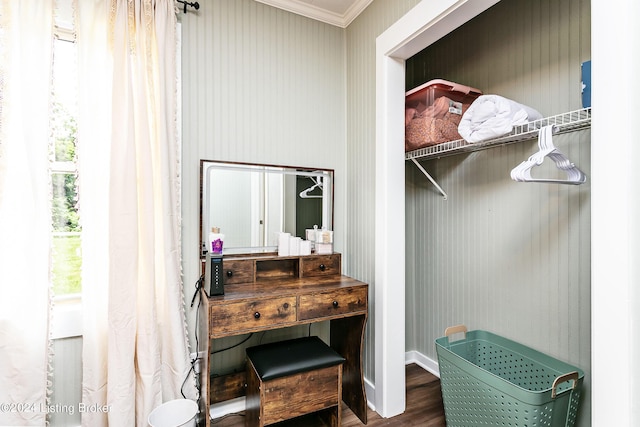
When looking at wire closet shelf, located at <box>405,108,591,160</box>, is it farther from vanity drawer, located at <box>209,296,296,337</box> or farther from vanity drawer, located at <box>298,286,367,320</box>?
vanity drawer, located at <box>209,296,296,337</box>

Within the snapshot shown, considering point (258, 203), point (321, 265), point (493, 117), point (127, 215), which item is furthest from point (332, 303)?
point (493, 117)

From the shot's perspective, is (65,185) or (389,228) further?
(389,228)

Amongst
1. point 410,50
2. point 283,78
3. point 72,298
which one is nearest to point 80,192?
point 72,298

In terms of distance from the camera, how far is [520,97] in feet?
6.43

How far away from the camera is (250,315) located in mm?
1684

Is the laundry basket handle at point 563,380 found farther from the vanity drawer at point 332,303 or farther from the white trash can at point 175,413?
the white trash can at point 175,413

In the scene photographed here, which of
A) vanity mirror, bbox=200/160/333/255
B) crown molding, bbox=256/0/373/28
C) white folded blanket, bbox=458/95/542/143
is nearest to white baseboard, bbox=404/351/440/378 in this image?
vanity mirror, bbox=200/160/333/255

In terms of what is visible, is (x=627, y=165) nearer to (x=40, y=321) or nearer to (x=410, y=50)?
(x=410, y=50)

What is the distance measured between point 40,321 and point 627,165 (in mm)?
2480

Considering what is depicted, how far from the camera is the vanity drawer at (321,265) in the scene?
2199 millimetres

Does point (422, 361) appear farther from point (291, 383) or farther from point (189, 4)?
point (189, 4)

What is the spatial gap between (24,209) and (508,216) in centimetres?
265

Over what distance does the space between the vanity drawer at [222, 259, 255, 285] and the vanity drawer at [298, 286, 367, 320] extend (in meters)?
0.41

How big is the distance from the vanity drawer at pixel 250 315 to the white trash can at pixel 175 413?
519mm
